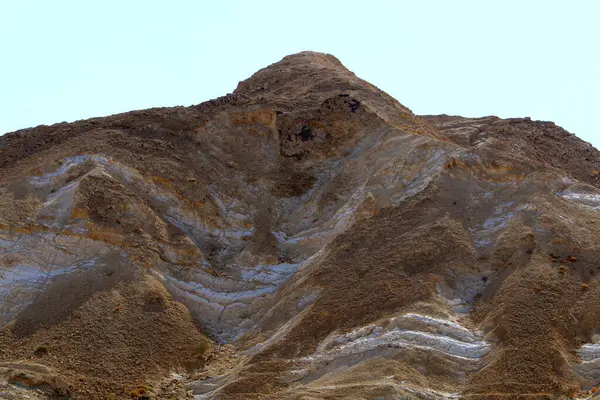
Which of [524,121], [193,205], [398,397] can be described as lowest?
[398,397]

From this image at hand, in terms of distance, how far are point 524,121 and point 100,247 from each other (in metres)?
22.4

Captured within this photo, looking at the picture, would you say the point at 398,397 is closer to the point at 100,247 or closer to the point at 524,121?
the point at 100,247

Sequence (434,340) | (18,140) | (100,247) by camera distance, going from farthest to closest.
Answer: (18,140), (100,247), (434,340)

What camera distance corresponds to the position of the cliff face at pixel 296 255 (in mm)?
20141

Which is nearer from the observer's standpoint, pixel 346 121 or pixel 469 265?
pixel 469 265

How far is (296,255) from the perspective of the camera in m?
28.5

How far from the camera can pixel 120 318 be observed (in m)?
23.9

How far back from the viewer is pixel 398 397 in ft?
58.2

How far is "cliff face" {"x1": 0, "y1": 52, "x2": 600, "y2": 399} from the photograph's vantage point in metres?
20.1

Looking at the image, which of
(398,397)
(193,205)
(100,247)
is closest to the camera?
(398,397)

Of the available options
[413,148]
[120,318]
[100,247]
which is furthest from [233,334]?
[413,148]

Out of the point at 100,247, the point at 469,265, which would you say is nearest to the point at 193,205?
the point at 100,247

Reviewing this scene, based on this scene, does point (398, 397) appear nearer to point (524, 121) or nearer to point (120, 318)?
point (120, 318)

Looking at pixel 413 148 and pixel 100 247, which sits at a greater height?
pixel 413 148
